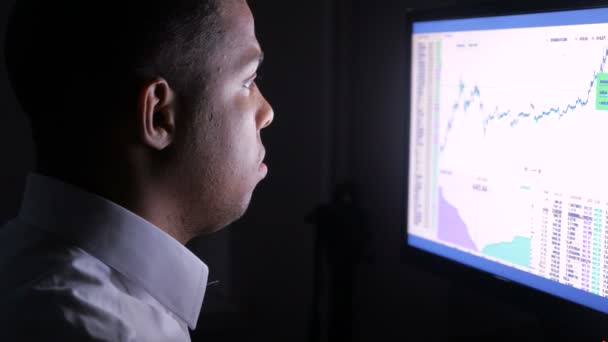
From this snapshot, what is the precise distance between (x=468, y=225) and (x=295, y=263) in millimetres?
568

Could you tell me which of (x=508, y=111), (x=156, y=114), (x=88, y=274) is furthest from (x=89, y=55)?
(x=508, y=111)

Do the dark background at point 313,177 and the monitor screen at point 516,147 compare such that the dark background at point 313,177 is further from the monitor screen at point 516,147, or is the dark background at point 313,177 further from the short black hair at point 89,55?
the short black hair at point 89,55

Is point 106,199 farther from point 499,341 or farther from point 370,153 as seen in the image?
point 370,153

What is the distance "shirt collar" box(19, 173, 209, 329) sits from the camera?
0.70 m

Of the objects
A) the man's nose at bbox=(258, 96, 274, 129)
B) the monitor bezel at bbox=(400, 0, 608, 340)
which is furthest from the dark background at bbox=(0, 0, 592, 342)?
the man's nose at bbox=(258, 96, 274, 129)

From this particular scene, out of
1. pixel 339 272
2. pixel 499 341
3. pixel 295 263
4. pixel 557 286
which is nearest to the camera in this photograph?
pixel 557 286

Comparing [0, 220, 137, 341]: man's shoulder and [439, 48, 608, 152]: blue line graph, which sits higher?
[439, 48, 608, 152]: blue line graph

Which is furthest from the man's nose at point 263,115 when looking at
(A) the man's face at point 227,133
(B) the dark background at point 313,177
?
(B) the dark background at point 313,177

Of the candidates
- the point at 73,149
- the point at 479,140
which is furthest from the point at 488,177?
the point at 73,149

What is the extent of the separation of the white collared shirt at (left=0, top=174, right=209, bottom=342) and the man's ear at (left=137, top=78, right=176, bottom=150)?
0.09 metres

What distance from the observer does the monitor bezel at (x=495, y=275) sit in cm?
83

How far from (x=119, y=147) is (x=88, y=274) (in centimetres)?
14

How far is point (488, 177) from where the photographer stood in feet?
3.11

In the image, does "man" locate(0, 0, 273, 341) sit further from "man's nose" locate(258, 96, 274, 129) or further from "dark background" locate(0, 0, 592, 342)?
"dark background" locate(0, 0, 592, 342)
